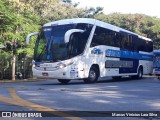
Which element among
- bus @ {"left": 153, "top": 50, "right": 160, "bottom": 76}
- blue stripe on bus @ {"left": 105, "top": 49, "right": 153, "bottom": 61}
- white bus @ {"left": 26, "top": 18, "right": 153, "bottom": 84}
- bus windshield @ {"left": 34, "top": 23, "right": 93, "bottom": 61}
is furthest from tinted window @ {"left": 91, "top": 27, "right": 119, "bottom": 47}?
bus @ {"left": 153, "top": 50, "right": 160, "bottom": 76}

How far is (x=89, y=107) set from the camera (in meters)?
9.34

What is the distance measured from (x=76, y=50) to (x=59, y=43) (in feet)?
3.23

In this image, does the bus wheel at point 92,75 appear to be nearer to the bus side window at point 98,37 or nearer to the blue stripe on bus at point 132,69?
the bus side window at point 98,37

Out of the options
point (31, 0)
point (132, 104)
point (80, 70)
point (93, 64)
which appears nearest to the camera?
point (132, 104)

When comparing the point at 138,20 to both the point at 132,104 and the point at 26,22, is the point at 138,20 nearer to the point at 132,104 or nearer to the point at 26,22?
the point at 26,22

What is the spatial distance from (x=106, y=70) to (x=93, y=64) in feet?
5.21

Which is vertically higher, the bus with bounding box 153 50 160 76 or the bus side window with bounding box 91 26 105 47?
the bus side window with bounding box 91 26 105 47

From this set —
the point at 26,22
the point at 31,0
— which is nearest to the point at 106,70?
the point at 26,22

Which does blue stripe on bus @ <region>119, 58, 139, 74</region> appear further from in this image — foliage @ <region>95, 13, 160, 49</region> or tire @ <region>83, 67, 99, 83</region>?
foliage @ <region>95, 13, 160, 49</region>

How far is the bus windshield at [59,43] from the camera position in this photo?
17.8 meters

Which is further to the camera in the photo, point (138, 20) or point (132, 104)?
point (138, 20)

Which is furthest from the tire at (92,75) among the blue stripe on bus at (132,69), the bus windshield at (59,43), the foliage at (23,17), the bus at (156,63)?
the bus at (156,63)

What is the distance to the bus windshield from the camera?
17.8 meters

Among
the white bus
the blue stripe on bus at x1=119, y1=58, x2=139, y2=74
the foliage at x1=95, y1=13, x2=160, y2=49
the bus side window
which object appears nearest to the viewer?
the white bus
